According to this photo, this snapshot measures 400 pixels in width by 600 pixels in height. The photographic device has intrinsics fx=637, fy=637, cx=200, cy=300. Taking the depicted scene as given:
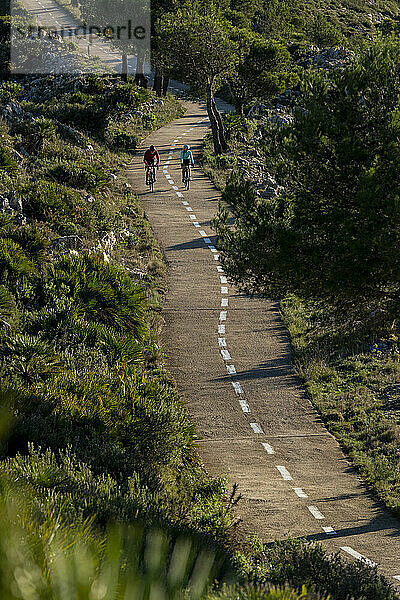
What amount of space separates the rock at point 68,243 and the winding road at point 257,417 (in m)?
3.14

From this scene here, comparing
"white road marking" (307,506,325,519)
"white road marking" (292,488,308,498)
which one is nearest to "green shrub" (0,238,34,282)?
"white road marking" (292,488,308,498)

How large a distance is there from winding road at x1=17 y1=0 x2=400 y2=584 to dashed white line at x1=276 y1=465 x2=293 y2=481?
2cm

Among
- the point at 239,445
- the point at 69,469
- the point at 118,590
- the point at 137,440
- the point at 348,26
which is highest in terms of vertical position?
the point at 348,26

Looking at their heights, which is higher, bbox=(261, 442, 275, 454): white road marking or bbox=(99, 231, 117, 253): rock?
bbox=(99, 231, 117, 253): rock

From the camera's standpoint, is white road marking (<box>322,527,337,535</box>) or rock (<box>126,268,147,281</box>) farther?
rock (<box>126,268,147,281</box>)

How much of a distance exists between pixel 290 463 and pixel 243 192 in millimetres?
5025

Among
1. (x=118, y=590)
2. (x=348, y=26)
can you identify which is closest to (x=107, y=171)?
(x=118, y=590)

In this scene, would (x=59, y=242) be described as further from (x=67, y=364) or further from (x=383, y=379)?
(x=383, y=379)

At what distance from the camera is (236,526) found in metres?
9.16

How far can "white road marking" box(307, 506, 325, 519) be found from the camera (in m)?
9.92

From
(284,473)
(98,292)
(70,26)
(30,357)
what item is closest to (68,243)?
(98,292)

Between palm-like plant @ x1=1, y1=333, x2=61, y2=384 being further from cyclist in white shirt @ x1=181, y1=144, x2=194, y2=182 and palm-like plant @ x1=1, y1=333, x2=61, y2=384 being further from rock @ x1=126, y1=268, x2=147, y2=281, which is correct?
cyclist in white shirt @ x1=181, y1=144, x2=194, y2=182

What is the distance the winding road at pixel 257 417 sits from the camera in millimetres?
9711

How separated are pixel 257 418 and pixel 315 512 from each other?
3.53 meters
